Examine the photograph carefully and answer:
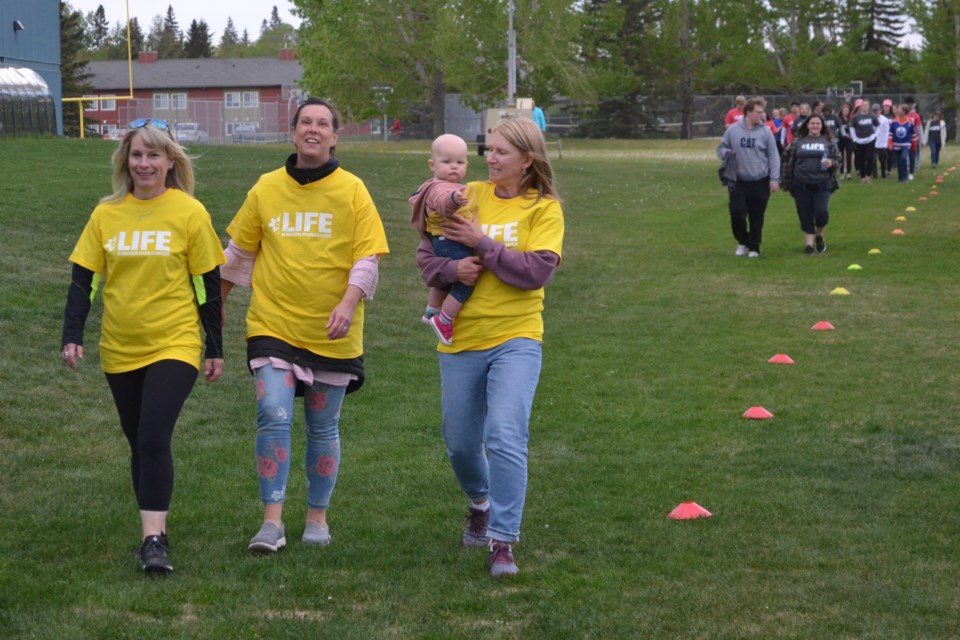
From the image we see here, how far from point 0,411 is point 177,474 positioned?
6.23 feet

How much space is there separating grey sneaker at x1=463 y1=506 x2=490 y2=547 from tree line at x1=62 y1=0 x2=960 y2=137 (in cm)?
4922

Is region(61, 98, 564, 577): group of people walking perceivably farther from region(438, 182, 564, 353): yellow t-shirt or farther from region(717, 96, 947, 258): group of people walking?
region(717, 96, 947, 258): group of people walking

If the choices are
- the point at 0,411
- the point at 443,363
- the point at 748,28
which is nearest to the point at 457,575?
the point at 443,363

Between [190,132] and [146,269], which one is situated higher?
[190,132]

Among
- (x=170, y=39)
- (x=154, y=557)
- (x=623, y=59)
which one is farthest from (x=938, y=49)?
(x=170, y=39)

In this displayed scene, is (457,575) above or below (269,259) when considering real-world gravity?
below

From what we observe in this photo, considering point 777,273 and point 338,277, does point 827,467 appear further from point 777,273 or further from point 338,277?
point 777,273

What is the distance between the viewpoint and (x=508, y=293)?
534cm

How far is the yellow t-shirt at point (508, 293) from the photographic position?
532 centimetres

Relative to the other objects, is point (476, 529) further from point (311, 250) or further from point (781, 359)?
point (781, 359)

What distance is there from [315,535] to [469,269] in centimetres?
142

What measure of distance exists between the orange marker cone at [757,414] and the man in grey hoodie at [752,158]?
8361 millimetres

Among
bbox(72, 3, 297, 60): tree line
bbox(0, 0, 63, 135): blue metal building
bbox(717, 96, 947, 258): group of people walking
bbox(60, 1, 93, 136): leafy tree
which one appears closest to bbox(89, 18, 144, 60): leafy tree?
Answer: bbox(72, 3, 297, 60): tree line

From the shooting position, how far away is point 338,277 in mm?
5445
